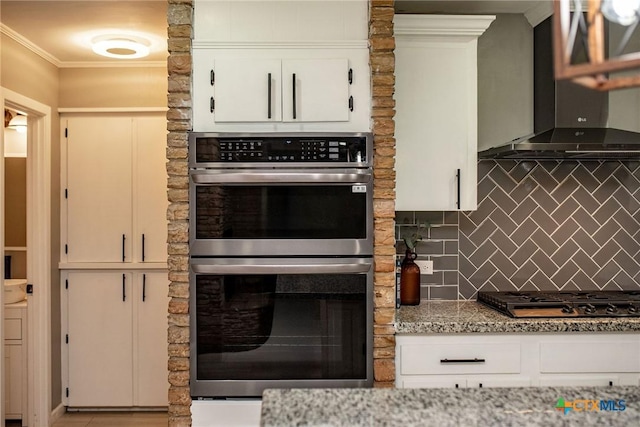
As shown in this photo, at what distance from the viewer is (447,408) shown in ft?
4.10

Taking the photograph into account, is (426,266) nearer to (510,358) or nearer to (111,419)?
(510,358)

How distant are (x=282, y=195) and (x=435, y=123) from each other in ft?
2.91

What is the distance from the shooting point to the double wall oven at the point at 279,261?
2.29 metres

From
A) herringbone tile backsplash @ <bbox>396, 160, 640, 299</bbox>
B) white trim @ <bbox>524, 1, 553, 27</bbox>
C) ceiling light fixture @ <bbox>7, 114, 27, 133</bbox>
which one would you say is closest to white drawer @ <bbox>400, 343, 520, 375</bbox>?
herringbone tile backsplash @ <bbox>396, 160, 640, 299</bbox>

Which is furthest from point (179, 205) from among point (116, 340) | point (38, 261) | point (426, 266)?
point (116, 340)

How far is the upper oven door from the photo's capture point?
89.8 inches

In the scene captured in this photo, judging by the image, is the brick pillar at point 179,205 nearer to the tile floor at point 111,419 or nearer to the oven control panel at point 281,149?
the oven control panel at point 281,149

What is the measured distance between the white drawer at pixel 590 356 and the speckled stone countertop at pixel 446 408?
40.1 inches

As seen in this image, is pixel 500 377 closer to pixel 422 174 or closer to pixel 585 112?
pixel 422 174

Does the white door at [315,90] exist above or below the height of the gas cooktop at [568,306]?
above

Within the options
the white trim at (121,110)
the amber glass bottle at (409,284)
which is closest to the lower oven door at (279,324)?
the amber glass bottle at (409,284)

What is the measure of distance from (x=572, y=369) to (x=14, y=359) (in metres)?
3.28

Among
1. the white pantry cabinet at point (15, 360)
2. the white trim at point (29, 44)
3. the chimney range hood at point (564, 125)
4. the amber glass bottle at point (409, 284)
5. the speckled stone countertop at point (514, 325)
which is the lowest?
the white pantry cabinet at point (15, 360)

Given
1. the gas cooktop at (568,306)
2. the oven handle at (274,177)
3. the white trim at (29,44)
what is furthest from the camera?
the white trim at (29,44)
